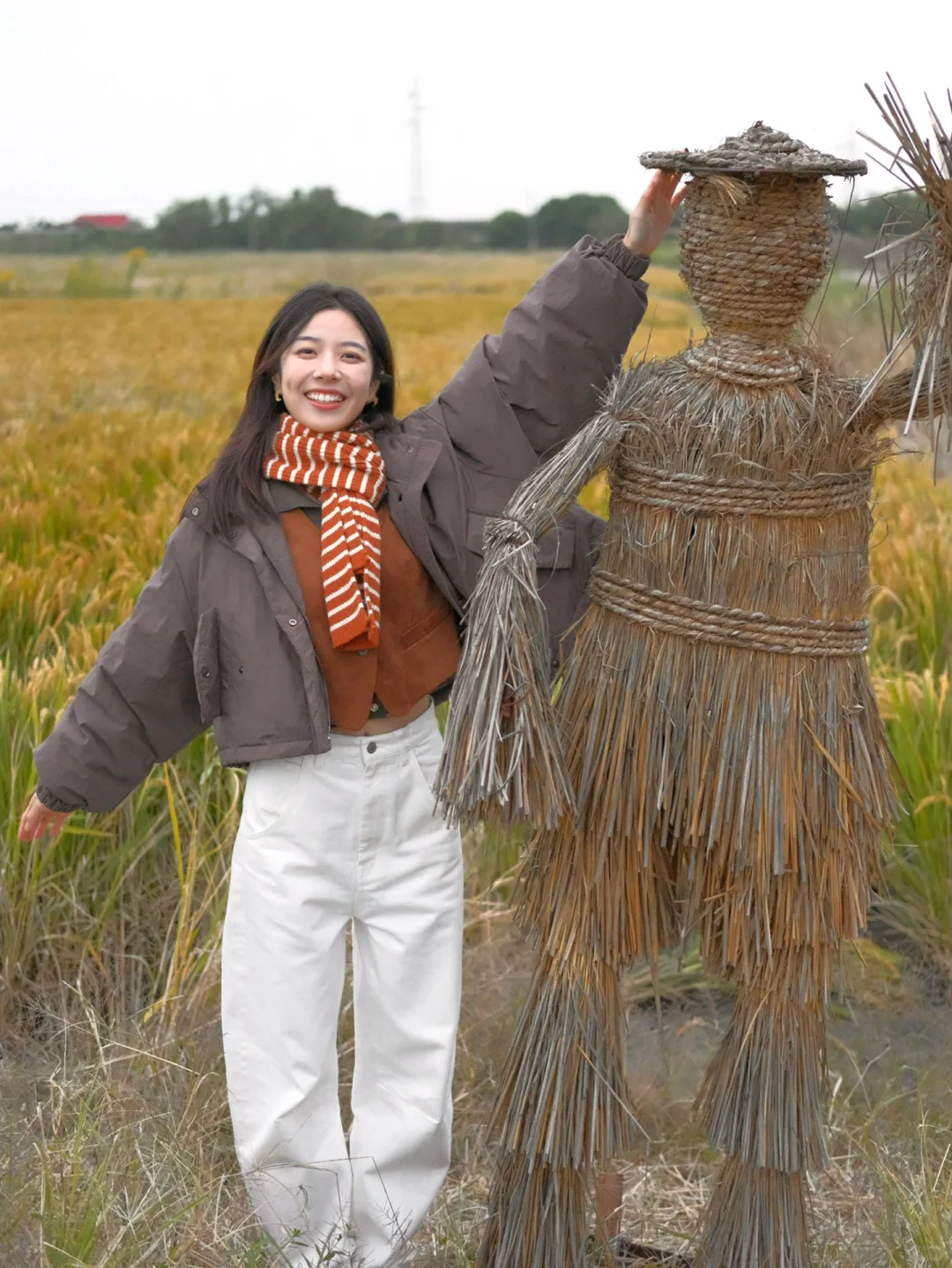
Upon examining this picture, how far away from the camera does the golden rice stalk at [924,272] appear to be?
1.67 metres

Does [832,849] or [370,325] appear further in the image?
[370,325]

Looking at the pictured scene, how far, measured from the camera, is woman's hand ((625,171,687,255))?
192cm

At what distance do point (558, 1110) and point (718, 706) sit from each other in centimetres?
65

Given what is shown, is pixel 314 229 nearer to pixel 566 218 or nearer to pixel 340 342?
pixel 566 218

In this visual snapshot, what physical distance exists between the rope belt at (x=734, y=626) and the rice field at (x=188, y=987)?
0.32m

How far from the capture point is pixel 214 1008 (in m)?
2.77

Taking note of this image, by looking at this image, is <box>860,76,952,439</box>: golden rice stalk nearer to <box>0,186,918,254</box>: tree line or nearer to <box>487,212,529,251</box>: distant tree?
<box>0,186,918,254</box>: tree line

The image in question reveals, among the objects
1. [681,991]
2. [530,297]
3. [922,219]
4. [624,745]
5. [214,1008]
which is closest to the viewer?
[922,219]

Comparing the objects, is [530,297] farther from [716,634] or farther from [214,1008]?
[214,1008]

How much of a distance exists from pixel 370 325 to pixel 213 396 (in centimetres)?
402

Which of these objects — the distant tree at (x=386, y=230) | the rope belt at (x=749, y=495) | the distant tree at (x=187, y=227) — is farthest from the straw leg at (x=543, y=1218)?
the distant tree at (x=386, y=230)

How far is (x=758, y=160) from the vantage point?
1.75 m

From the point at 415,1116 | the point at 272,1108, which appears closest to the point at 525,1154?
the point at 415,1116

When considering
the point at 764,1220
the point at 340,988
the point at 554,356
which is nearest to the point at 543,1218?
the point at 764,1220
